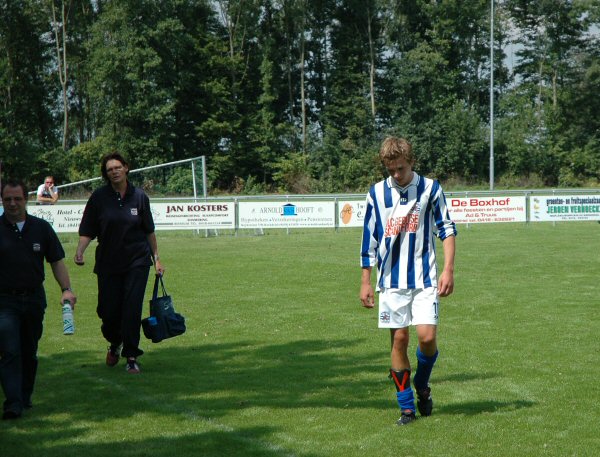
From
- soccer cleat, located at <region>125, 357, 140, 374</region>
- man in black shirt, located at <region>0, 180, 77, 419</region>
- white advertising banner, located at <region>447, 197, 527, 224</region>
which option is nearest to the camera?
man in black shirt, located at <region>0, 180, 77, 419</region>

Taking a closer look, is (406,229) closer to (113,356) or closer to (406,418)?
(406,418)

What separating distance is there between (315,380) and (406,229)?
236cm

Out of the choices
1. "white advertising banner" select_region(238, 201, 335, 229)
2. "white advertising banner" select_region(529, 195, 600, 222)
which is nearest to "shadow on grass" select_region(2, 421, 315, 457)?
"white advertising banner" select_region(238, 201, 335, 229)

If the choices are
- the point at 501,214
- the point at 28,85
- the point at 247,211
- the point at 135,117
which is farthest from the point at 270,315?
the point at 28,85

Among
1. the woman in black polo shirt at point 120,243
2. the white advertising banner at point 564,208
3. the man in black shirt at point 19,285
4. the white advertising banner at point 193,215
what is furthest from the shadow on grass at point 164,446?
the white advertising banner at point 564,208

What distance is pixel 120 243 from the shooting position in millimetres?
8258

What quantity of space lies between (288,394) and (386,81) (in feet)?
182

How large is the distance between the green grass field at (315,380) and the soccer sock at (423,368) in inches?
10.8

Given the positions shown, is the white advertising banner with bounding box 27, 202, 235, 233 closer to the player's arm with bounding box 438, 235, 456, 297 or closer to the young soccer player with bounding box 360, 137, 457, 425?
the young soccer player with bounding box 360, 137, 457, 425

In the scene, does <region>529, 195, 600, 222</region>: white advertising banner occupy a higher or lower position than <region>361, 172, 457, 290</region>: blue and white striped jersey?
lower

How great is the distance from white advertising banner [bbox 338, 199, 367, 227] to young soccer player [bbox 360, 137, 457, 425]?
2191cm

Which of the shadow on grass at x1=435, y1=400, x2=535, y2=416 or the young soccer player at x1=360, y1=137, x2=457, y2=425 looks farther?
the shadow on grass at x1=435, y1=400, x2=535, y2=416

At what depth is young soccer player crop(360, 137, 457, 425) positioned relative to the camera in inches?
244

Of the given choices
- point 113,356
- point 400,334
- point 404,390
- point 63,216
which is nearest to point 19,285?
point 113,356
